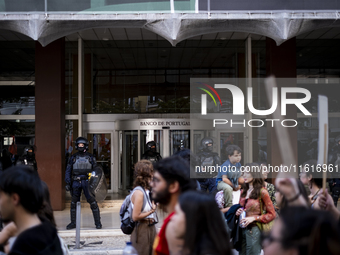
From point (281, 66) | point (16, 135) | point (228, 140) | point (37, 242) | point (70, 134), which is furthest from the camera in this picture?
point (228, 140)

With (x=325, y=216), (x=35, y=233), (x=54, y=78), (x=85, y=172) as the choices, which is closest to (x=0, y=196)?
(x=35, y=233)

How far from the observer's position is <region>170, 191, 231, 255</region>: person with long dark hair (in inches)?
75.9

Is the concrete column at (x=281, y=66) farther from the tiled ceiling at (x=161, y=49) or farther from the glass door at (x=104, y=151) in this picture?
the glass door at (x=104, y=151)

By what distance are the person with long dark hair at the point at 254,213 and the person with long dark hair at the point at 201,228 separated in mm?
2622

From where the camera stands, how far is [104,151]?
1327 cm

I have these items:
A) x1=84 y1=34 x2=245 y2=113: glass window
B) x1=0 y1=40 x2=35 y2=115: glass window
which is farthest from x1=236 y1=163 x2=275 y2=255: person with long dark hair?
x1=0 y1=40 x2=35 y2=115: glass window

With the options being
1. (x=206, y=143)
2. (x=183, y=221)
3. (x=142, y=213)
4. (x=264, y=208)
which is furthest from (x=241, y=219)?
(x=206, y=143)

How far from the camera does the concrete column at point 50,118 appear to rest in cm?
1032

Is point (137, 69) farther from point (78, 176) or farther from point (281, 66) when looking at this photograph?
point (78, 176)

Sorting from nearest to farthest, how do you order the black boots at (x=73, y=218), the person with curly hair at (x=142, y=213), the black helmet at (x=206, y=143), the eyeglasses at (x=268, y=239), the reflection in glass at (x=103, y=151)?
the eyeglasses at (x=268, y=239)
the person with curly hair at (x=142, y=213)
the black boots at (x=73, y=218)
the black helmet at (x=206, y=143)
the reflection in glass at (x=103, y=151)

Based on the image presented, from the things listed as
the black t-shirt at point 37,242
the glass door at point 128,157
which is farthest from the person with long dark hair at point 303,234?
the glass door at point 128,157

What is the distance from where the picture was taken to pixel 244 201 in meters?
4.67

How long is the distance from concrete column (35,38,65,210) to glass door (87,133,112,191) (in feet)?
8.90

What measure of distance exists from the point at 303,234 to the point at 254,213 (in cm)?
310
